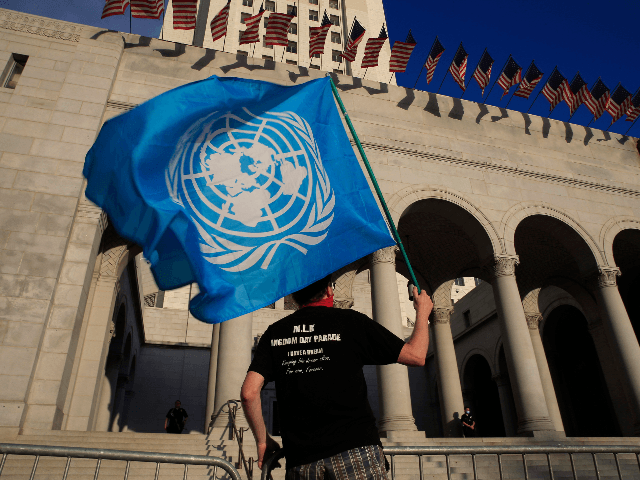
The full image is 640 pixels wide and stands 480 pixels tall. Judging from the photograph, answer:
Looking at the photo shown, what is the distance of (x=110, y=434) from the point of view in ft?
33.8

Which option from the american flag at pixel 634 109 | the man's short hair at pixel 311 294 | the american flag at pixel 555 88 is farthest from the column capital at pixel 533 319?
the man's short hair at pixel 311 294

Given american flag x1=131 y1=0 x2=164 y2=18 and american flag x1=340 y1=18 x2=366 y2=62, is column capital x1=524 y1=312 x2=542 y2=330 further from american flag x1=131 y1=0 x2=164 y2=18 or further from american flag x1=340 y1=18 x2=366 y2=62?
american flag x1=131 y1=0 x2=164 y2=18

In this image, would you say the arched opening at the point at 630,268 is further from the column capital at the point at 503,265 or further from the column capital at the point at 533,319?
the column capital at the point at 503,265

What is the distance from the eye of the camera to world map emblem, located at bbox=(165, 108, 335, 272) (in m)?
5.15

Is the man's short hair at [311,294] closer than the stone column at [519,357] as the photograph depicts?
Yes

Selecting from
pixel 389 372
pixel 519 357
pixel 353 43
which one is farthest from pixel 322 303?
pixel 353 43

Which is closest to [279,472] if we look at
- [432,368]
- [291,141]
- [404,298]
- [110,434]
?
[110,434]

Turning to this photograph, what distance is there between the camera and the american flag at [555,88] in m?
19.4

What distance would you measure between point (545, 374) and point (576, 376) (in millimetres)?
5629

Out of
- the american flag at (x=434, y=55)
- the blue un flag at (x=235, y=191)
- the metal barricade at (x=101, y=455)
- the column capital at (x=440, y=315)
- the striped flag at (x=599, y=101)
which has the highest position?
the american flag at (x=434, y=55)

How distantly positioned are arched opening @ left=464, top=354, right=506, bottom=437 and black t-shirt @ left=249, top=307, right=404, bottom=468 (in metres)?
27.8

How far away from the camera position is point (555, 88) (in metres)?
19.4

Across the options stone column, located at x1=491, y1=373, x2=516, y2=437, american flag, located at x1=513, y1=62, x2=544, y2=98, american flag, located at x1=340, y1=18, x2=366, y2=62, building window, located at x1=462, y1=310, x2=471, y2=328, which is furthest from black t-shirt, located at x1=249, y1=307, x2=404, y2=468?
building window, located at x1=462, y1=310, x2=471, y2=328

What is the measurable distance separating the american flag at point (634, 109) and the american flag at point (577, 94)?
7.04 ft
